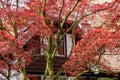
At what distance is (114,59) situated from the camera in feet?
78.1

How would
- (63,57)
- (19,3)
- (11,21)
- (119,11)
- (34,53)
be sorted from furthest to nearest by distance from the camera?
(63,57) < (34,53) < (119,11) < (19,3) < (11,21)

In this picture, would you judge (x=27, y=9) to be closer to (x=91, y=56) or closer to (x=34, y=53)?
(x=91, y=56)

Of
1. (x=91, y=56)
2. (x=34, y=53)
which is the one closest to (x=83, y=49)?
(x=91, y=56)

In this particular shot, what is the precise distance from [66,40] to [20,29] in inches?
306

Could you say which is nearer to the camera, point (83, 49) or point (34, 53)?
point (83, 49)

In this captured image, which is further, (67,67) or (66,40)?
(66,40)

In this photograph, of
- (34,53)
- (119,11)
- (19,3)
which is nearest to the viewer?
(19,3)

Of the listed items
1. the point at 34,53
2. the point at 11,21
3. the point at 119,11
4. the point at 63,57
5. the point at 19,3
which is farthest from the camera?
the point at 63,57

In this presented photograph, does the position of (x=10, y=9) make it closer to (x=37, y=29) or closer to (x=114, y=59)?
(x=37, y=29)

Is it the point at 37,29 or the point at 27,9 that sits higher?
the point at 27,9

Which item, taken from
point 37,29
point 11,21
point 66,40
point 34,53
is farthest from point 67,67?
point 66,40

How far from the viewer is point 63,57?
23.0m

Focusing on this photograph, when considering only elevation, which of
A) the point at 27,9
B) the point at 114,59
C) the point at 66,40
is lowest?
the point at 114,59

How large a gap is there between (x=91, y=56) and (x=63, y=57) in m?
7.70
